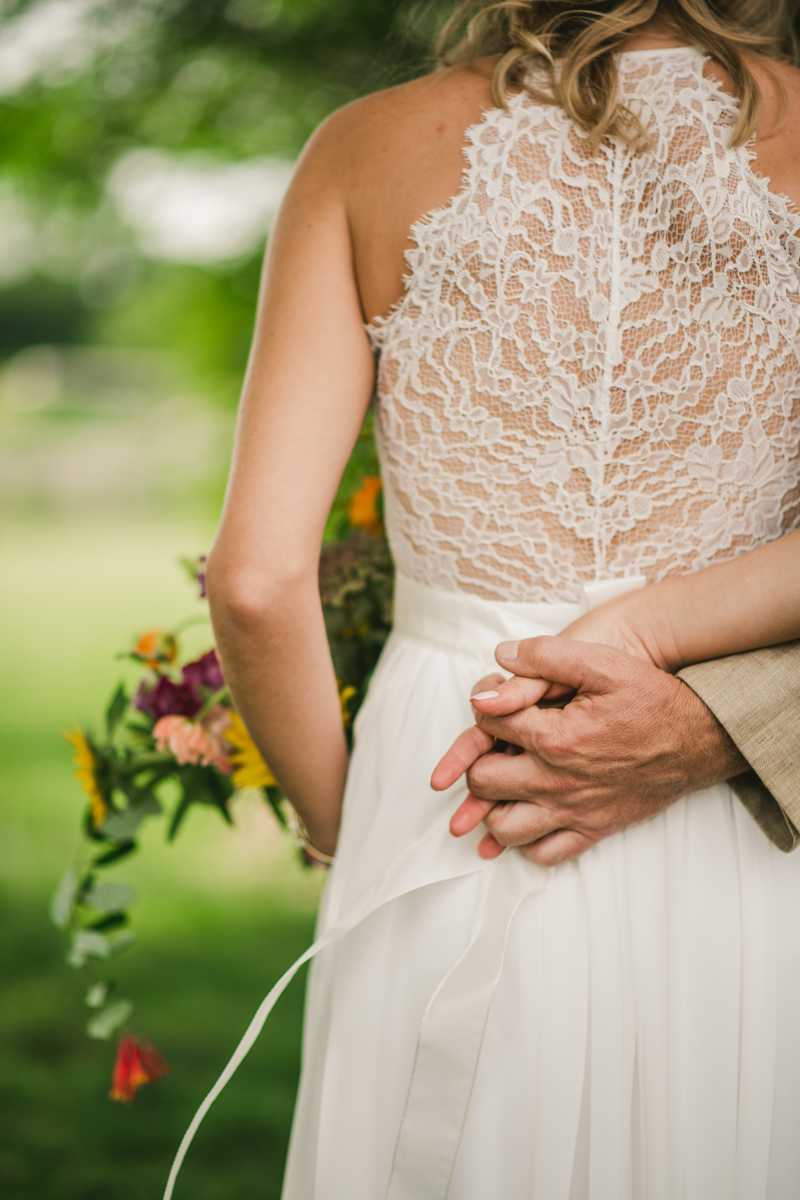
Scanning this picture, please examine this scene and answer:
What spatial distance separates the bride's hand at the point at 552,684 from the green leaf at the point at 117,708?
2.89 ft

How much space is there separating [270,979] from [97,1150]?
1.07 meters

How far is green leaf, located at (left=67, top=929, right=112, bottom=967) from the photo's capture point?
1.87 metres

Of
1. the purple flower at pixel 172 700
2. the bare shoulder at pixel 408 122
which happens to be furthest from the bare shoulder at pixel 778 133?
the purple flower at pixel 172 700

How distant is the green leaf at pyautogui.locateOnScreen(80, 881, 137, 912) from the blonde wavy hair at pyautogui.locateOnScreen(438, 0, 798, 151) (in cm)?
156

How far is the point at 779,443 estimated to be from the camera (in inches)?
48.2

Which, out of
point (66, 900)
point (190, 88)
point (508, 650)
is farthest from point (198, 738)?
point (190, 88)

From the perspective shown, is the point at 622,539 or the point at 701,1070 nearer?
the point at 701,1070

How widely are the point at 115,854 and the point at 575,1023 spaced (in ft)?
3.59

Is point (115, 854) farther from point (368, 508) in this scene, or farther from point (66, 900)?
point (368, 508)

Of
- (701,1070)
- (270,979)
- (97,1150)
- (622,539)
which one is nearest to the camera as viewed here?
(701,1070)

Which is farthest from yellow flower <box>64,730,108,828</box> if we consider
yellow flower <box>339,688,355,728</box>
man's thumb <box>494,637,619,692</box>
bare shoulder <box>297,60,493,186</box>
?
bare shoulder <box>297,60,493,186</box>

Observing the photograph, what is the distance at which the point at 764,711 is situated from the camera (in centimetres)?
113

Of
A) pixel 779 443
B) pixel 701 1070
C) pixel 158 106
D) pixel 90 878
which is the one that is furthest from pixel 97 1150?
pixel 158 106

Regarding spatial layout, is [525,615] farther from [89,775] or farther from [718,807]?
[89,775]
